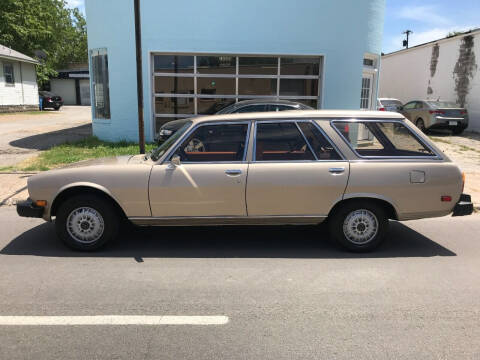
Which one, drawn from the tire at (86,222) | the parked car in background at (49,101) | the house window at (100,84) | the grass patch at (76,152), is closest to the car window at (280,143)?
the tire at (86,222)

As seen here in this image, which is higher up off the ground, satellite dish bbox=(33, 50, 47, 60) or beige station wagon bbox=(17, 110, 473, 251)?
satellite dish bbox=(33, 50, 47, 60)

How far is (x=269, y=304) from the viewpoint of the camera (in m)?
3.59

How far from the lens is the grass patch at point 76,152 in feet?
31.5

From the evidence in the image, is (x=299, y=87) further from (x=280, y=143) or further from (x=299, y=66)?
(x=280, y=143)

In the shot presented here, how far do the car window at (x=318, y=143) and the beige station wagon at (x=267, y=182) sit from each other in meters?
0.01

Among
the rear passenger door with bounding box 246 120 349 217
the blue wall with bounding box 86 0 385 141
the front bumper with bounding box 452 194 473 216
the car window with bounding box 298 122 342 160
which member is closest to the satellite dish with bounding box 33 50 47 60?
the blue wall with bounding box 86 0 385 141

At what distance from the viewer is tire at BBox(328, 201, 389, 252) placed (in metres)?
4.75

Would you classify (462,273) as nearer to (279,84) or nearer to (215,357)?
(215,357)

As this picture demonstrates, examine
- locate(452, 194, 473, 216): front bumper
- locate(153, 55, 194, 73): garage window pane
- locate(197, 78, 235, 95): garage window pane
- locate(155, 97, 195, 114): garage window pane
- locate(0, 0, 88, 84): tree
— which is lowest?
locate(452, 194, 473, 216): front bumper

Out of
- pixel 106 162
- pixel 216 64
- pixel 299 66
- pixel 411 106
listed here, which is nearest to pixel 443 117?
pixel 411 106

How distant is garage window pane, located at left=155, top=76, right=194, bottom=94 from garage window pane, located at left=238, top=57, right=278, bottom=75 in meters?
1.67

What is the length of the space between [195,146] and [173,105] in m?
8.55

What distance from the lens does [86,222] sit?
4734 mm

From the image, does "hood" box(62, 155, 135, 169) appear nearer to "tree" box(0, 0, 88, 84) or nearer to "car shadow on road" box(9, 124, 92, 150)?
"car shadow on road" box(9, 124, 92, 150)
